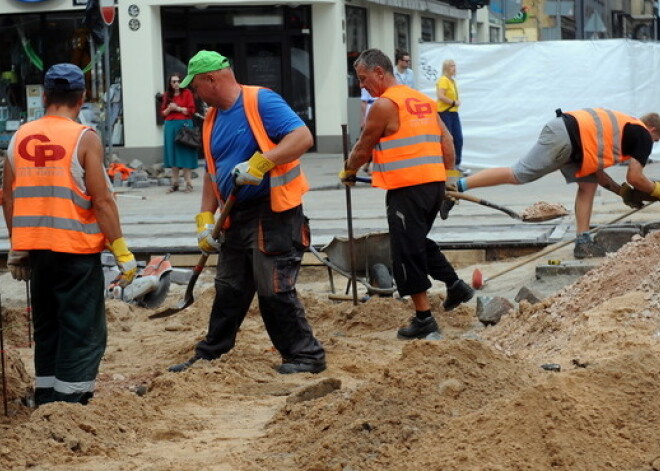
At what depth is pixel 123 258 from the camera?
6961mm

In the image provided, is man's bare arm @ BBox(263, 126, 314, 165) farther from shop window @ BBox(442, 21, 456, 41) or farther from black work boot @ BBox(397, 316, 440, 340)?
shop window @ BBox(442, 21, 456, 41)

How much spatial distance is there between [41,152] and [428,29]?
2998cm

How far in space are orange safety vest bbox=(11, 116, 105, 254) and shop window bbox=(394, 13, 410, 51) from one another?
26529 millimetres

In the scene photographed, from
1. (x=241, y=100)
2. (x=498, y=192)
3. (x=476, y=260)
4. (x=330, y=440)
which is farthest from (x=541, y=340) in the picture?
(x=498, y=192)

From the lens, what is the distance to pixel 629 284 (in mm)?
8648

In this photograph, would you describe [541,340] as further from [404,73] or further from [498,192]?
[404,73]

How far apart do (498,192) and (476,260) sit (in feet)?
21.5

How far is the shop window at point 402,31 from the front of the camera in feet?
109

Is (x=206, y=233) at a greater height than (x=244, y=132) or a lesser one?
lesser

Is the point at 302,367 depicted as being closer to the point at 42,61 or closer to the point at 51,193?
the point at 51,193

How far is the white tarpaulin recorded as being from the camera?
78.2ft

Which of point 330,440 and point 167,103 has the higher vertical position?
point 167,103

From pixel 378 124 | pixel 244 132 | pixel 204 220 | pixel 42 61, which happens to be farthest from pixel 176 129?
pixel 244 132

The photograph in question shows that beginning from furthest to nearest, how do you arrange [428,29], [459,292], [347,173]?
[428,29], [459,292], [347,173]
